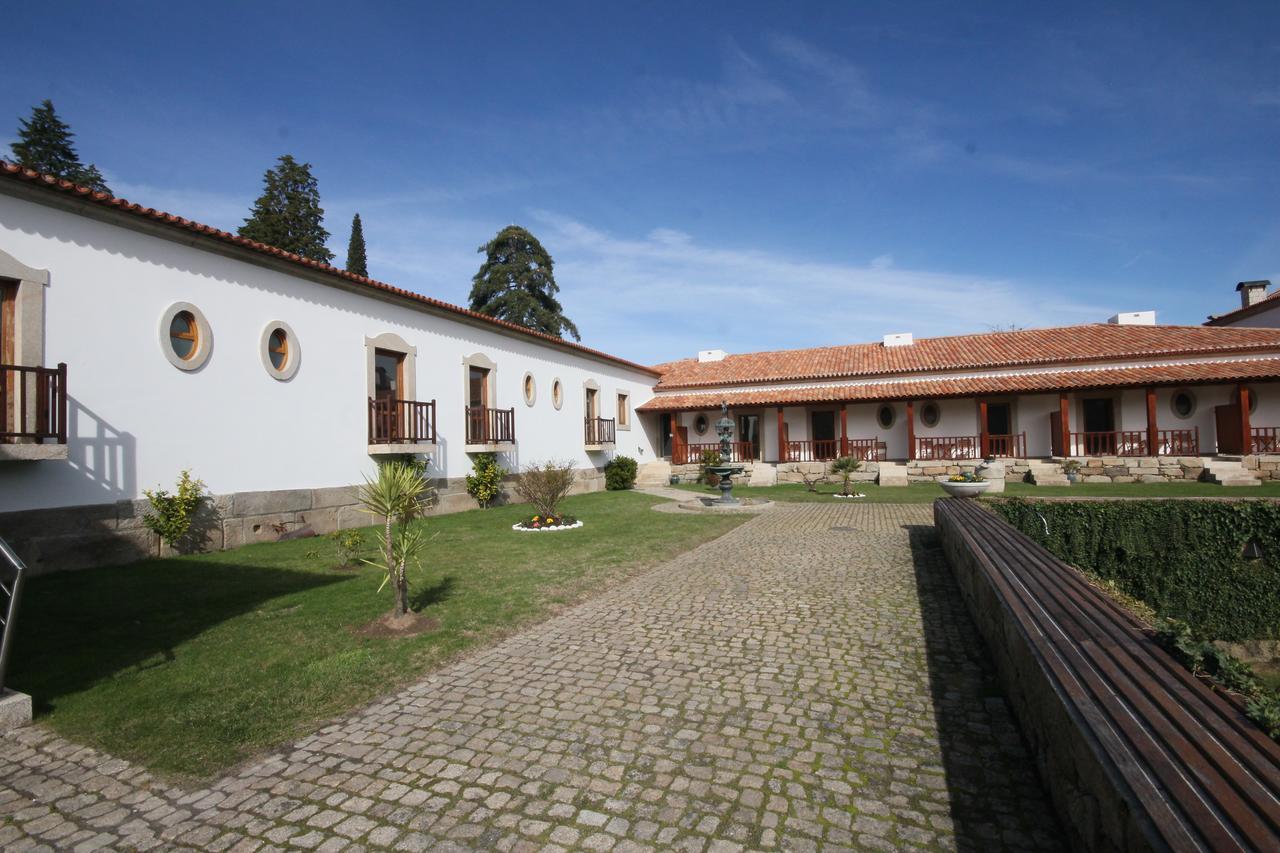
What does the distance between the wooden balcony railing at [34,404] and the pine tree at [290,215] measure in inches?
972

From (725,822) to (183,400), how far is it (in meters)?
9.66

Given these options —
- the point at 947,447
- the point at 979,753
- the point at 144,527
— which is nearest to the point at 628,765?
the point at 979,753

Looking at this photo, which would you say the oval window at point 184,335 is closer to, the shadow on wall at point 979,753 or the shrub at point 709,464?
the shadow on wall at point 979,753

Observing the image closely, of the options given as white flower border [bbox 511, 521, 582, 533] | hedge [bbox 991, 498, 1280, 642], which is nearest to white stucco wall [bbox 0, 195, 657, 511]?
white flower border [bbox 511, 521, 582, 533]

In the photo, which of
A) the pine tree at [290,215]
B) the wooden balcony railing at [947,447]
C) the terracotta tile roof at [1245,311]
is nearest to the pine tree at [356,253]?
the pine tree at [290,215]

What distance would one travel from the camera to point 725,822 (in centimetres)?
268

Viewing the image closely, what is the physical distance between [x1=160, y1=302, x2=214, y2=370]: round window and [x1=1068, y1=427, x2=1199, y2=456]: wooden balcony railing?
23.6 metres

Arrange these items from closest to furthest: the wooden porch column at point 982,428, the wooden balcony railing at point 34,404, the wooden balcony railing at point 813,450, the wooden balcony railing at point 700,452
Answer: the wooden balcony railing at point 34,404 → the wooden porch column at point 982,428 → the wooden balcony railing at point 813,450 → the wooden balcony railing at point 700,452

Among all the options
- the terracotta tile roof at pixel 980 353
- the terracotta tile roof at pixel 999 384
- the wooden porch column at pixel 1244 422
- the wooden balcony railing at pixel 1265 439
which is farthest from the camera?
the terracotta tile roof at pixel 980 353

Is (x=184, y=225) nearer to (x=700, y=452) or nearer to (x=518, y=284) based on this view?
(x=700, y=452)

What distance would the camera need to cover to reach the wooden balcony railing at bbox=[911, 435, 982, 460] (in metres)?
21.8

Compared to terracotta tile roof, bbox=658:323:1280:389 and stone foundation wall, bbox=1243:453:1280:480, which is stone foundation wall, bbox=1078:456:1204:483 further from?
terracotta tile roof, bbox=658:323:1280:389

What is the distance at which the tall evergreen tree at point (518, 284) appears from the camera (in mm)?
35375

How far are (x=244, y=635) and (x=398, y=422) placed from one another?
25.9 feet
